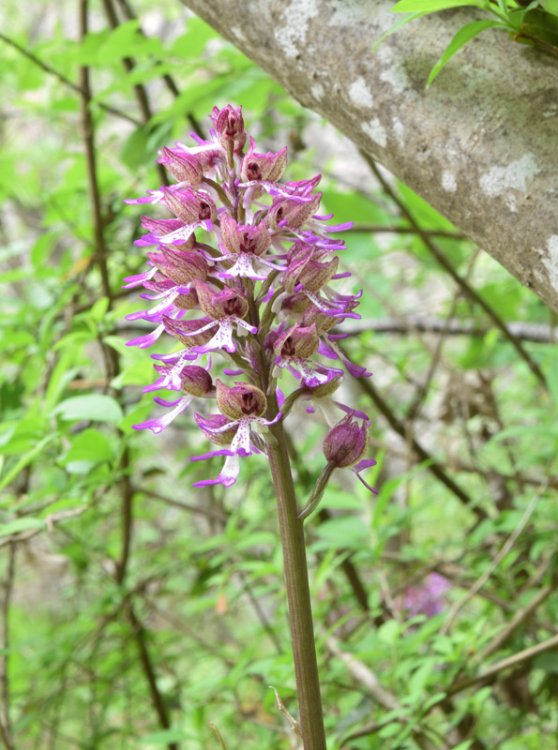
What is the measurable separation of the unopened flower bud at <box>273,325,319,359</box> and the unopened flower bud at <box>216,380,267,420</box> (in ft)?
0.12

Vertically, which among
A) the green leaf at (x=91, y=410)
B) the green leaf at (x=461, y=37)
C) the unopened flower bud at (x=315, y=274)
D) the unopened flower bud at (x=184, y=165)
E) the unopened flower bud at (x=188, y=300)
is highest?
the green leaf at (x=461, y=37)

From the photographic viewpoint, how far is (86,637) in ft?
6.12

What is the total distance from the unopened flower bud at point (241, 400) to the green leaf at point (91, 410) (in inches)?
18.4

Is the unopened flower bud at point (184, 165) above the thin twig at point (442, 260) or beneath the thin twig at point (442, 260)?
above

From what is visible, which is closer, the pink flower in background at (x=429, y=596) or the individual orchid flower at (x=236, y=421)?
the individual orchid flower at (x=236, y=421)

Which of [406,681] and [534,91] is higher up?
[534,91]

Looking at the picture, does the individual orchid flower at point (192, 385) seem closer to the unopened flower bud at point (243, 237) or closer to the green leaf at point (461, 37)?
the unopened flower bud at point (243, 237)

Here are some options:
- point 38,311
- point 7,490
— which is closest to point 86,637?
point 7,490

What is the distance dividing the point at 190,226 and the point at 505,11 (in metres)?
0.32

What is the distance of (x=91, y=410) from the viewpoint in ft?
3.65

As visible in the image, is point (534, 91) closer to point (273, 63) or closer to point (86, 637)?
point (273, 63)

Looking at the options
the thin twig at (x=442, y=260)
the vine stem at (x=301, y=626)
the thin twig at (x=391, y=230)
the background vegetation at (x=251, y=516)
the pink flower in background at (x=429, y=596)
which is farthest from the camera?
the pink flower in background at (x=429, y=596)

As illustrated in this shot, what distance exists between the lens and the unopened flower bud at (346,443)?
698 millimetres

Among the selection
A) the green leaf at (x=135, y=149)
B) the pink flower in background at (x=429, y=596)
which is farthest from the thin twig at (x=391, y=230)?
the pink flower in background at (x=429, y=596)
